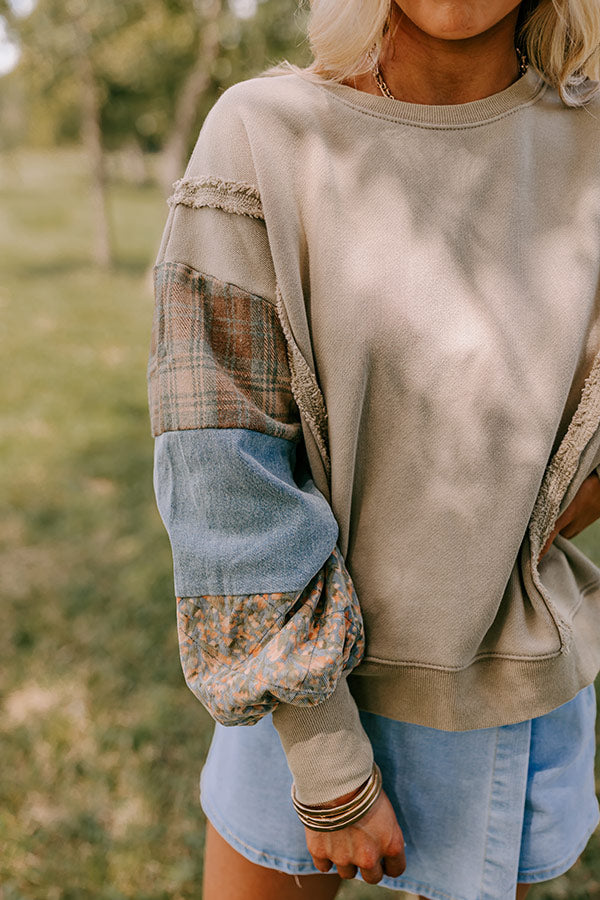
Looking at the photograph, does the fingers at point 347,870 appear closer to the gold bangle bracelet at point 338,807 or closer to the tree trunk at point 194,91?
the gold bangle bracelet at point 338,807

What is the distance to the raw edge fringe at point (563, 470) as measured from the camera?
4.18 ft

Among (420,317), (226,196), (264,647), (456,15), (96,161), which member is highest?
(456,15)

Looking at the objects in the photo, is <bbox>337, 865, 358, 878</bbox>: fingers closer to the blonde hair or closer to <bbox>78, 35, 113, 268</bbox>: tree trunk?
the blonde hair

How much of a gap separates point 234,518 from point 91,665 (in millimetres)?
2612

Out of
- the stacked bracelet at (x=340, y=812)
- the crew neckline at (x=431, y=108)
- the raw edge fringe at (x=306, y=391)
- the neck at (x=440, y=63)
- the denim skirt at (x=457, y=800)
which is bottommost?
the denim skirt at (x=457, y=800)

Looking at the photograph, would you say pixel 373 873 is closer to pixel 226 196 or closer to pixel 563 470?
pixel 563 470

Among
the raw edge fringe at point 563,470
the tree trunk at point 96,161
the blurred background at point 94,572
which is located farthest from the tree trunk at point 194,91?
the raw edge fringe at point 563,470

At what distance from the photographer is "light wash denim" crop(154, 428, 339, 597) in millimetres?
1154

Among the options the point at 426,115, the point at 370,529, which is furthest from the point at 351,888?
the point at 426,115

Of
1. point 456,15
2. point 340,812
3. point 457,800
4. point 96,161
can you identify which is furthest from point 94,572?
point 96,161

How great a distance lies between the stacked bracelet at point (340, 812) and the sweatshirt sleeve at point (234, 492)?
0.11 ft

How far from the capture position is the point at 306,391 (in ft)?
4.01

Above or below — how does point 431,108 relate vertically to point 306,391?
above

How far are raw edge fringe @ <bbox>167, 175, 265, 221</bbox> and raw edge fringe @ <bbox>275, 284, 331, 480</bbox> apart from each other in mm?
118
